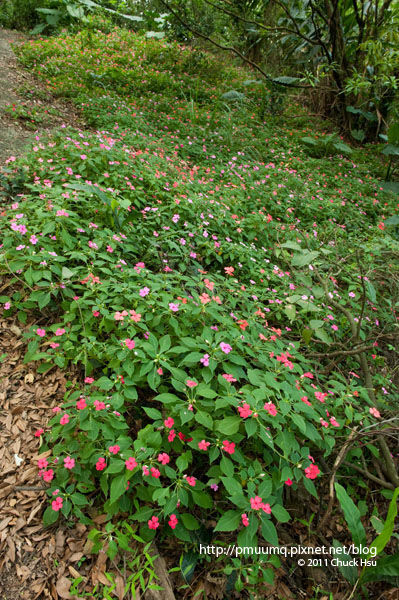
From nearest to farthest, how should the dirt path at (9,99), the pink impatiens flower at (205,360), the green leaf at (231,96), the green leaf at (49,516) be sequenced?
1. the green leaf at (49,516)
2. the pink impatiens flower at (205,360)
3. the dirt path at (9,99)
4. the green leaf at (231,96)

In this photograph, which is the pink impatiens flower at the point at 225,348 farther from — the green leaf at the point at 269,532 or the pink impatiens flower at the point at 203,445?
the green leaf at the point at 269,532

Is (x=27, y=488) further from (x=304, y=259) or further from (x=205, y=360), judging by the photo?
(x=304, y=259)

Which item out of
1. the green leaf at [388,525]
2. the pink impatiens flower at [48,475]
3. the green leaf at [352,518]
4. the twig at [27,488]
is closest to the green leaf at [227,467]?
the green leaf at [352,518]

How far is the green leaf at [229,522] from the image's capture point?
1339mm

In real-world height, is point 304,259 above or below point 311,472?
above

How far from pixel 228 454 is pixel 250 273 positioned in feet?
5.91

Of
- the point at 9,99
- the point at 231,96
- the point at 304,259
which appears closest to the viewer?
the point at 304,259

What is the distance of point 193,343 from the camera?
1783 mm

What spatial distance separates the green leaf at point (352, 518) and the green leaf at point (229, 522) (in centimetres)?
48

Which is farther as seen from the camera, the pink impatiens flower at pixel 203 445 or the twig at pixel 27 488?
the twig at pixel 27 488

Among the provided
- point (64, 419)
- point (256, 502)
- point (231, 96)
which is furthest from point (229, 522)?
point (231, 96)

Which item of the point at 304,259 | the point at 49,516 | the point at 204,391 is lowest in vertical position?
the point at 49,516

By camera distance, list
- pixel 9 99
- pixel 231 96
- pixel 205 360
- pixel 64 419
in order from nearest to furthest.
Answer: pixel 64 419
pixel 205 360
pixel 9 99
pixel 231 96

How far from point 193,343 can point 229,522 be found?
841 mm
